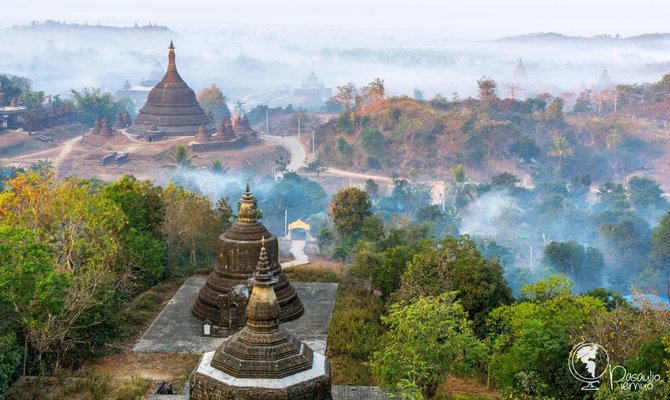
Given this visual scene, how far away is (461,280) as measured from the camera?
31562 millimetres

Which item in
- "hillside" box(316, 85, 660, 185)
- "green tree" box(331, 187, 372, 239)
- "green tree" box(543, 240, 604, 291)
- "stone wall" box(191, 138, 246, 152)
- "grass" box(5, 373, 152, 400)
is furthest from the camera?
"hillside" box(316, 85, 660, 185)

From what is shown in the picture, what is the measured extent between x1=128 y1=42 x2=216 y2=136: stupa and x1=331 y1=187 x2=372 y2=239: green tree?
46423 millimetres

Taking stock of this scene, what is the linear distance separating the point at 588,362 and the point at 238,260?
1378 cm

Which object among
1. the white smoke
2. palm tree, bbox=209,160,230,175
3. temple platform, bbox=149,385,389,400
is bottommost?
the white smoke

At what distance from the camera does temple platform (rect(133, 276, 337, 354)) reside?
101 ft

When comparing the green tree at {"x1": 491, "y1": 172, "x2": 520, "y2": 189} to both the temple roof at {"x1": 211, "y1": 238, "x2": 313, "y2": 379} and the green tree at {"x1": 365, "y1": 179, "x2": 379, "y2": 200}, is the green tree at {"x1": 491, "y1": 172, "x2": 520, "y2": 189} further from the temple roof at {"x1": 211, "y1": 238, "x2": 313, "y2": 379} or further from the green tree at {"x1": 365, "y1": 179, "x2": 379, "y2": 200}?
the temple roof at {"x1": 211, "y1": 238, "x2": 313, "y2": 379}

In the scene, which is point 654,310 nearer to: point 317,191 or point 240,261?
point 240,261

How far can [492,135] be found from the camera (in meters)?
102

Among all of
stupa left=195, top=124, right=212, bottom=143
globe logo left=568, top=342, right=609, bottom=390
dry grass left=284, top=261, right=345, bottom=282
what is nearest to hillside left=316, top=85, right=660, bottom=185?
stupa left=195, top=124, right=212, bottom=143

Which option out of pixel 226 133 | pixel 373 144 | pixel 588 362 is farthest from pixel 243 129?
pixel 588 362

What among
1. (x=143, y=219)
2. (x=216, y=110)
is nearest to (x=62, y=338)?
(x=143, y=219)

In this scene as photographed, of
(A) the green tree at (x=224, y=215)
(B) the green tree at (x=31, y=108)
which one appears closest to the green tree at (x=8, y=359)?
(A) the green tree at (x=224, y=215)

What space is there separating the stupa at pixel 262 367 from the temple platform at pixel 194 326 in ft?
35.0

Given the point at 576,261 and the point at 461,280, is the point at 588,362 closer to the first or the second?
the point at 461,280
